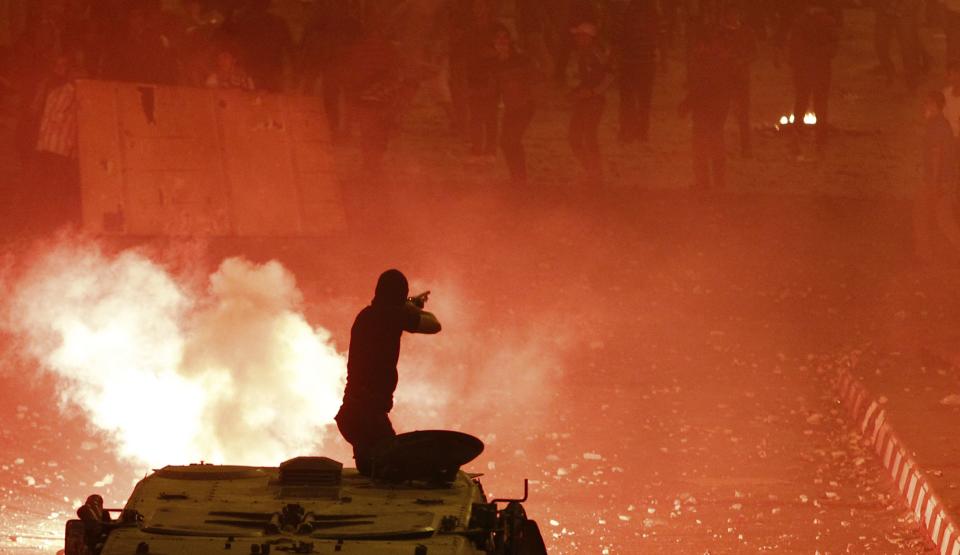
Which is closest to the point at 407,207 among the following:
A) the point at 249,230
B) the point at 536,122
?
the point at 249,230

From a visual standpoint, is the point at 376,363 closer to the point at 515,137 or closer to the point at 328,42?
the point at 515,137

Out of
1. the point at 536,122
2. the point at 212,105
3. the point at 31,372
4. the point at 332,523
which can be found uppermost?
the point at 536,122

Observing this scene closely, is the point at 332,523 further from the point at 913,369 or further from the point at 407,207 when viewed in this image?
the point at 407,207

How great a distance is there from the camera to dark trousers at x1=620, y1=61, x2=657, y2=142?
22188 millimetres

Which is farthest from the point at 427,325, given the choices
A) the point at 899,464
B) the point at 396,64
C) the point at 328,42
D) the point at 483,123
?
the point at 483,123

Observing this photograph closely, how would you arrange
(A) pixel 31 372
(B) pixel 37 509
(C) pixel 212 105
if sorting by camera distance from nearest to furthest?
(B) pixel 37 509 → (A) pixel 31 372 → (C) pixel 212 105

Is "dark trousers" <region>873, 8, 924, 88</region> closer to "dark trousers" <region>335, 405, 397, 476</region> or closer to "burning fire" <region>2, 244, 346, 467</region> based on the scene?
"burning fire" <region>2, 244, 346, 467</region>

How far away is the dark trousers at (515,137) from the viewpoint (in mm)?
19891

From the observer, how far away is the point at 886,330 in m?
16.8

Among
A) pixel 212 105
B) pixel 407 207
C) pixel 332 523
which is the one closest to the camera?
pixel 332 523

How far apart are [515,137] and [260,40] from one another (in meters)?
2.98

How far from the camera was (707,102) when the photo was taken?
20.8 m

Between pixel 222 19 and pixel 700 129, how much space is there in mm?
5512

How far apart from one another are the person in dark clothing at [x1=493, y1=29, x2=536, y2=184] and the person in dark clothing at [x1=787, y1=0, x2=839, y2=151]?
13.9 ft
